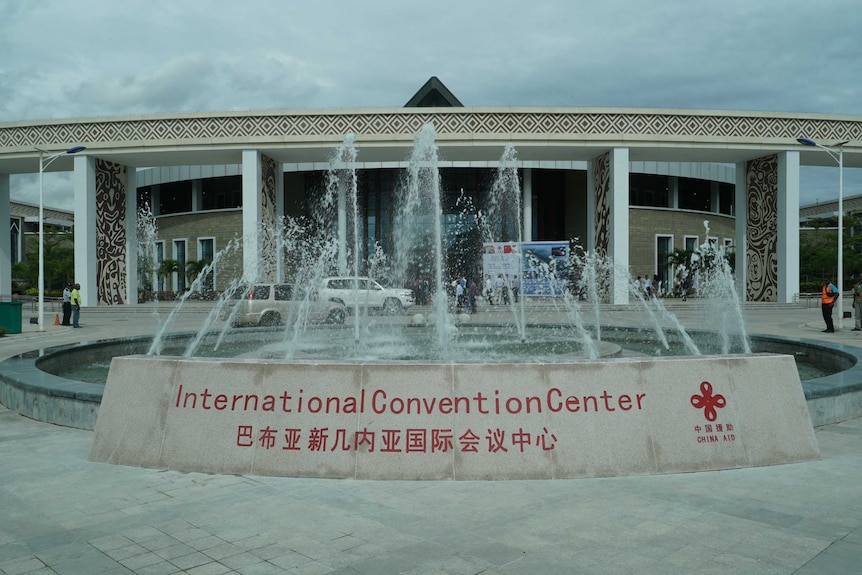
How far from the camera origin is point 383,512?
4148mm

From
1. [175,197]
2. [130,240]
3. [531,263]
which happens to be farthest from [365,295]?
[175,197]

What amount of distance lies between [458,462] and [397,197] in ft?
115

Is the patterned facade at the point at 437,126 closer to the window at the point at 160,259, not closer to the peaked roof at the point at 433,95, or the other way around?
the peaked roof at the point at 433,95

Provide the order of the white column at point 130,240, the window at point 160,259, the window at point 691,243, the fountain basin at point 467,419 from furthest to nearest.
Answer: the window at point 691,243
the window at point 160,259
the white column at point 130,240
the fountain basin at point 467,419

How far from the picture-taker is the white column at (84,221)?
2803 cm

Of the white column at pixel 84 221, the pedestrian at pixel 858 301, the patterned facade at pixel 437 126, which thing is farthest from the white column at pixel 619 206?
the white column at pixel 84 221

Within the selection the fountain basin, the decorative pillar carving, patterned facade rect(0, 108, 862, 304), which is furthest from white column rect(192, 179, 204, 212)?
→ the fountain basin

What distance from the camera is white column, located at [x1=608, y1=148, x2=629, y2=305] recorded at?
27459mm

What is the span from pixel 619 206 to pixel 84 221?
2209 centimetres

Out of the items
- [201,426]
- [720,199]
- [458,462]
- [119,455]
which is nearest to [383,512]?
[458,462]

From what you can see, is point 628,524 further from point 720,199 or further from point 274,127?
point 720,199

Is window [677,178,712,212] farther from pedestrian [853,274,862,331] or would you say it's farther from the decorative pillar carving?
pedestrian [853,274,862,331]

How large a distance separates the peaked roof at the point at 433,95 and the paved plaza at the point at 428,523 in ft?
105

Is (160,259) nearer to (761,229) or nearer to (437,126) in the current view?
(437,126)
